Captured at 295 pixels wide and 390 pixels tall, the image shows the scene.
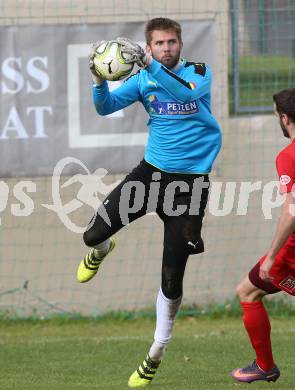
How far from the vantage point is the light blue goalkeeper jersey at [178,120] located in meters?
6.65

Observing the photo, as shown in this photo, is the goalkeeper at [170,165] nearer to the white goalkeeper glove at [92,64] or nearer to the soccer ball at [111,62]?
the white goalkeeper glove at [92,64]

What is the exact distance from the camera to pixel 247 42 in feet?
31.3

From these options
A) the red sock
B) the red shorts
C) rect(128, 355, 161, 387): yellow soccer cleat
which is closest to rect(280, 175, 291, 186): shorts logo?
the red shorts

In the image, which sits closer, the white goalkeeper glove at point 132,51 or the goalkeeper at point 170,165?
the white goalkeeper glove at point 132,51

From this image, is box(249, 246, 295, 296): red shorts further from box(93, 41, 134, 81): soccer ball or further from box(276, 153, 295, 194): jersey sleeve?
box(93, 41, 134, 81): soccer ball

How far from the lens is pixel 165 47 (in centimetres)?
650

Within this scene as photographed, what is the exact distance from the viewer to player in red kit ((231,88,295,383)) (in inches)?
229

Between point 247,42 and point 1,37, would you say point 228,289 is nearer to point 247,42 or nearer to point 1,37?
point 247,42

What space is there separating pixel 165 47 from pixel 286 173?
1278mm

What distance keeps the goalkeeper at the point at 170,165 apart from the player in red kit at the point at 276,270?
504 millimetres

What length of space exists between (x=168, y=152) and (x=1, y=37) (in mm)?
3249

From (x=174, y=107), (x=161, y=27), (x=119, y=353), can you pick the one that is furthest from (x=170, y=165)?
(x=119, y=353)

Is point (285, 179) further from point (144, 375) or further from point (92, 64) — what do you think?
point (144, 375)
